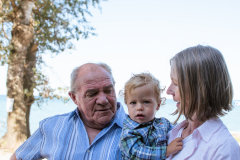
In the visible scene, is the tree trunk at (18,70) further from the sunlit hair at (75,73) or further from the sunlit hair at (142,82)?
the sunlit hair at (142,82)

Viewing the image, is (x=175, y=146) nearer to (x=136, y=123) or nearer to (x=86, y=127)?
(x=136, y=123)

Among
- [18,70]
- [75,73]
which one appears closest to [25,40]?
[18,70]

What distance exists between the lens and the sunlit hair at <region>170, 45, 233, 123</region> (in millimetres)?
1188

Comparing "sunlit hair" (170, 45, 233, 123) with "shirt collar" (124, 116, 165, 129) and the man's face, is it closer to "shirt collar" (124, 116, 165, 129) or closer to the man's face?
"shirt collar" (124, 116, 165, 129)

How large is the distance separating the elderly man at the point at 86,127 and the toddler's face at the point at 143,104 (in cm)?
48

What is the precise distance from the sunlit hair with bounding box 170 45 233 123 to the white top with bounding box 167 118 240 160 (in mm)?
62

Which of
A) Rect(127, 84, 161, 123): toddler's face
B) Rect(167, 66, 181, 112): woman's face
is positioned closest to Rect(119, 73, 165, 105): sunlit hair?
Rect(127, 84, 161, 123): toddler's face

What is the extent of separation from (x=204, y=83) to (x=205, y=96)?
7 centimetres

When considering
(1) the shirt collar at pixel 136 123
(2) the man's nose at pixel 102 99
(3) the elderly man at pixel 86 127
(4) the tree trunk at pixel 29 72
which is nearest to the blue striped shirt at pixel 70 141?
(3) the elderly man at pixel 86 127

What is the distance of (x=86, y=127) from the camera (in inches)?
93.1

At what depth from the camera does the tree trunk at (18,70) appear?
6.29m

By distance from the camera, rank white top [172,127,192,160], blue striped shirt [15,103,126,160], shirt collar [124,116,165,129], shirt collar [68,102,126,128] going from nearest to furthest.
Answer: white top [172,127,192,160], shirt collar [124,116,165,129], blue striped shirt [15,103,126,160], shirt collar [68,102,126,128]

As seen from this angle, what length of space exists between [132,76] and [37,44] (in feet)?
20.4

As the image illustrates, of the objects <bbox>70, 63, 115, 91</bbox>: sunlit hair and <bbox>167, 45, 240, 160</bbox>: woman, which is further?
<bbox>70, 63, 115, 91</bbox>: sunlit hair
